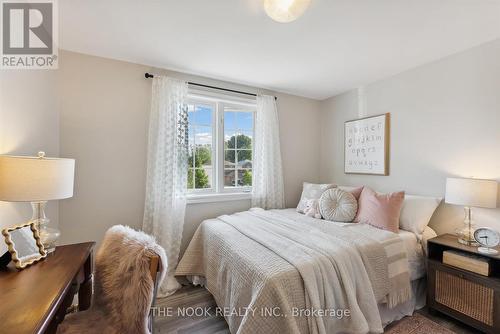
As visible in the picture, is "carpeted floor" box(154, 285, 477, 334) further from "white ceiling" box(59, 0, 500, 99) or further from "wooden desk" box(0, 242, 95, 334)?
"white ceiling" box(59, 0, 500, 99)

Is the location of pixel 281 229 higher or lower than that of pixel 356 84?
lower

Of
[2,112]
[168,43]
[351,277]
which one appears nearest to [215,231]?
[351,277]

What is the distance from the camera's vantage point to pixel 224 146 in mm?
2891

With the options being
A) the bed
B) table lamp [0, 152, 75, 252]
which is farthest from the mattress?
table lamp [0, 152, 75, 252]

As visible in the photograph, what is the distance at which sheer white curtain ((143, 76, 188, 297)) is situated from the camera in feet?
7.60

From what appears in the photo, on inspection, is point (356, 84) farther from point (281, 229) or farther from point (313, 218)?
point (281, 229)

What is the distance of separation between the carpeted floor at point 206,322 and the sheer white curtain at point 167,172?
0.29m

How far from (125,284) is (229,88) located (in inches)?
92.6

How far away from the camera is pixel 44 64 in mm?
1826

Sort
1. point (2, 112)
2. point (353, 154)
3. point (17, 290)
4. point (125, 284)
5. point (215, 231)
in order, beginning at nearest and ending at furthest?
point (17, 290) < point (125, 284) < point (2, 112) < point (215, 231) < point (353, 154)

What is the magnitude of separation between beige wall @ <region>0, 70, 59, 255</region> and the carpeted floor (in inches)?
48.1

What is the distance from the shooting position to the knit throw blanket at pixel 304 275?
1250 mm

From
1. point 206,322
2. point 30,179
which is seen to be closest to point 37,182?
point 30,179

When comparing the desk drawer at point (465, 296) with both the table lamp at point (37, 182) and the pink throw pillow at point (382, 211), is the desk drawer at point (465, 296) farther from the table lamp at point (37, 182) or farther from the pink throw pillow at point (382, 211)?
the table lamp at point (37, 182)
